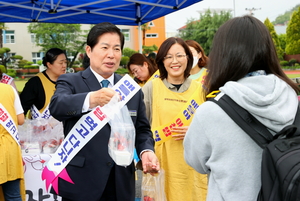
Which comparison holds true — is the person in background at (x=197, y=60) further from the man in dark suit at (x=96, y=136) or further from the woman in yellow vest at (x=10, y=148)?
the woman in yellow vest at (x=10, y=148)

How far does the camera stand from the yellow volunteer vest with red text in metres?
2.99

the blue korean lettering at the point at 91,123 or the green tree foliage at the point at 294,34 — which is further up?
the green tree foliage at the point at 294,34

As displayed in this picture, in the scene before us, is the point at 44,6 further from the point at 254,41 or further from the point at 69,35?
the point at 69,35

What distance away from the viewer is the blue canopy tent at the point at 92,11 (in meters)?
5.36

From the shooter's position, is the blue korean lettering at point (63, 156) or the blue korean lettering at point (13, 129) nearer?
the blue korean lettering at point (63, 156)

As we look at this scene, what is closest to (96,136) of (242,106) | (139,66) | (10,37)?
(242,106)

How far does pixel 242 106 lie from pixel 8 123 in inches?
99.7

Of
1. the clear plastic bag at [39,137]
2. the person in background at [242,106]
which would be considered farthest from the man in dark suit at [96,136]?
the clear plastic bag at [39,137]

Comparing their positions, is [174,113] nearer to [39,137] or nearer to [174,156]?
[174,156]

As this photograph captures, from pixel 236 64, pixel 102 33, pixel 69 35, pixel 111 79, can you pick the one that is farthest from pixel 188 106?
pixel 69 35

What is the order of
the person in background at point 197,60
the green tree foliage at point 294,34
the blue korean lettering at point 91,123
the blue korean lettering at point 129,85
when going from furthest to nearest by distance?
1. the green tree foliage at point 294,34
2. the person in background at point 197,60
3. the blue korean lettering at point 129,85
4. the blue korean lettering at point 91,123

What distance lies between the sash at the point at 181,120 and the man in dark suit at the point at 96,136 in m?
0.82

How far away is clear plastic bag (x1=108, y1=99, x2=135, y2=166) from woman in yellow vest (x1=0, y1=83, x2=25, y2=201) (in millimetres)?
1664

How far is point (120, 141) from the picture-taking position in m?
1.84
